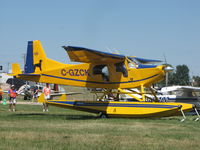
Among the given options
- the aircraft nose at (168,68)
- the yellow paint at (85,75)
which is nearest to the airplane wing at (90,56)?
the yellow paint at (85,75)

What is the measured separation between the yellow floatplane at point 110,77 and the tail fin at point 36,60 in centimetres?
30

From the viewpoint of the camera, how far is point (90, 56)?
17.2 metres

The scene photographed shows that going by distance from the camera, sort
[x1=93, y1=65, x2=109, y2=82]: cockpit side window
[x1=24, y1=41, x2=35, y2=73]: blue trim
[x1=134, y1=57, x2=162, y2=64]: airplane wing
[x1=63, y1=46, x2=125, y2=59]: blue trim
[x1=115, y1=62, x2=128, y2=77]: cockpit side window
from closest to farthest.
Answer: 1. [x1=63, y1=46, x2=125, y2=59]: blue trim
2. [x1=115, y1=62, x2=128, y2=77]: cockpit side window
3. [x1=93, y1=65, x2=109, y2=82]: cockpit side window
4. [x1=134, y1=57, x2=162, y2=64]: airplane wing
5. [x1=24, y1=41, x2=35, y2=73]: blue trim

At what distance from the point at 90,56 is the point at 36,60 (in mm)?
4429

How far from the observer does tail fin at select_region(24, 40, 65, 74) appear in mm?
20047

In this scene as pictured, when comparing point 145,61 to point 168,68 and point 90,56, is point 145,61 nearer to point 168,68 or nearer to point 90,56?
point 168,68

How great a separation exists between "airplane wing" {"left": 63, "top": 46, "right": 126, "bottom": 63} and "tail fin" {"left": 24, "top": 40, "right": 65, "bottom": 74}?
2.90m

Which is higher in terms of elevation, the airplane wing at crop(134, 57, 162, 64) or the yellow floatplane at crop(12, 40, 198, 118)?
the airplane wing at crop(134, 57, 162, 64)

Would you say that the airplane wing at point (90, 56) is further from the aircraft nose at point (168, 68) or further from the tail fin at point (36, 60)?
the tail fin at point (36, 60)

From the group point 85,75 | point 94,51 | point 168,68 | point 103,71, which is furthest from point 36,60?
point 168,68

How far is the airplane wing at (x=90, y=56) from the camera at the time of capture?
54.1 ft

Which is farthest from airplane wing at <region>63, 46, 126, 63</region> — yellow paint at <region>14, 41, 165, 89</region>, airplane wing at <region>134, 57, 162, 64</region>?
airplane wing at <region>134, 57, 162, 64</region>

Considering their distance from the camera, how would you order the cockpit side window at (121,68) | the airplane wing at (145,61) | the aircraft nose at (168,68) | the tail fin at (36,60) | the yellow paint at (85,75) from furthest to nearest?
1. the tail fin at (36,60)
2. the airplane wing at (145,61)
3. the cockpit side window at (121,68)
4. the yellow paint at (85,75)
5. the aircraft nose at (168,68)

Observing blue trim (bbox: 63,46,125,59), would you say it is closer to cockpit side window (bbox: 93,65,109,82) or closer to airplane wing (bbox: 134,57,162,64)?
cockpit side window (bbox: 93,65,109,82)
